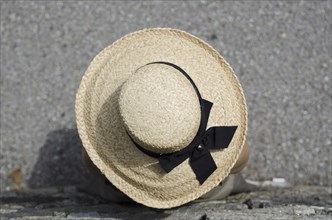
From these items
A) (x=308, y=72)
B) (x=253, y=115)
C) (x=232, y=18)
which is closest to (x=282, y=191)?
(x=253, y=115)

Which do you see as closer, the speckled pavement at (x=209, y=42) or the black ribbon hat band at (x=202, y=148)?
the black ribbon hat band at (x=202, y=148)

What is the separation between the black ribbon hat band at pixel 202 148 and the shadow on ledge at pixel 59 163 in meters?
1.17

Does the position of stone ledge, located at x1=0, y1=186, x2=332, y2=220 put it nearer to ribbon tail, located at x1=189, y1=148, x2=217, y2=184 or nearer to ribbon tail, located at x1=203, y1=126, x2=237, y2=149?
ribbon tail, located at x1=189, y1=148, x2=217, y2=184

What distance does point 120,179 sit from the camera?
212 centimetres

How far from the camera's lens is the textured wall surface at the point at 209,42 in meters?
3.02

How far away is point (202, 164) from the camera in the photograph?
2.02 metres

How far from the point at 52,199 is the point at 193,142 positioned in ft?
3.81

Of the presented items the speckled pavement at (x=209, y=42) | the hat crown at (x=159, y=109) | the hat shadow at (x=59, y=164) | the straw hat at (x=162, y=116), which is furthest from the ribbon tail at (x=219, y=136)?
the hat shadow at (x=59, y=164)

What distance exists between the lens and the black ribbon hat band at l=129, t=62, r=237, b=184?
1951mm

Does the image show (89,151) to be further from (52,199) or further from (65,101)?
(65,101)

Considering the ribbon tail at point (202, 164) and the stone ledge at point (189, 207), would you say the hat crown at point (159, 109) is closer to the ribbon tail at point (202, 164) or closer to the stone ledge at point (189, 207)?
the ribbon tail at point (202, 164)

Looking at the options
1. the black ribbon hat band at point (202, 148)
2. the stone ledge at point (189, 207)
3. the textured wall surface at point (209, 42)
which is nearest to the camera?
the black ribbon hat band at point (202, 148)

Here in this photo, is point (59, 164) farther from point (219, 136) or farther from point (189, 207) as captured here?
point (219, 136)

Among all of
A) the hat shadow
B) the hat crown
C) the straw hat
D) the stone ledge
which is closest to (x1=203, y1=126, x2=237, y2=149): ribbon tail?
the straw hat
